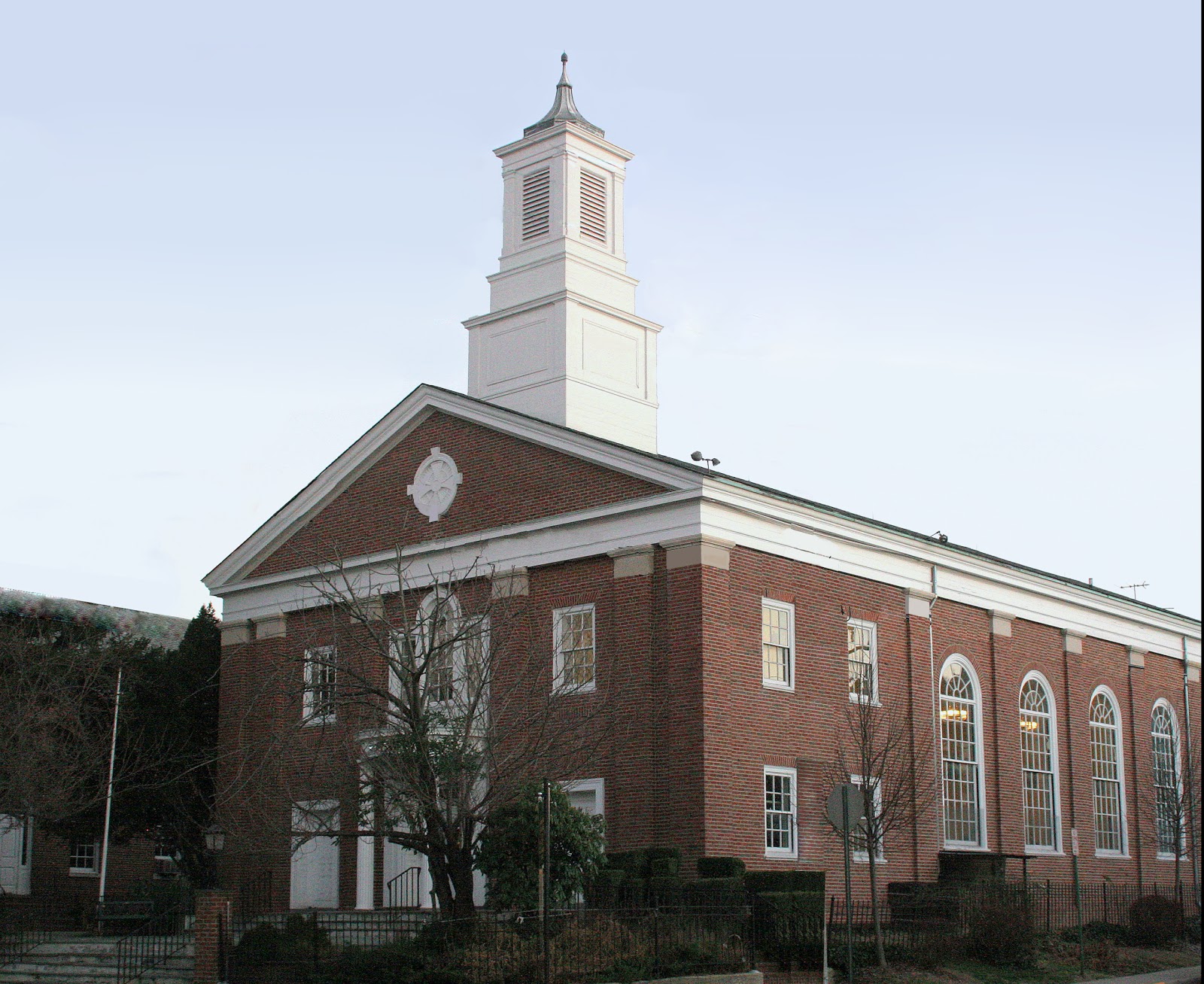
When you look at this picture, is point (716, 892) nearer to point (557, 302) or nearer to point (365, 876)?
point (365, 876)

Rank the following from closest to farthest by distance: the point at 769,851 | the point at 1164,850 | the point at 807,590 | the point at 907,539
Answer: the point at 769,851, the point at 807,590, the point at 907,539, the point at 1164,850

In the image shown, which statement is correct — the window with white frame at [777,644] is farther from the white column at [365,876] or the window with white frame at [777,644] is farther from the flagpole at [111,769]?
the flagpole at [111,769]

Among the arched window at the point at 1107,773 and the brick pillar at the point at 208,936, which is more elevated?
the arched window at the point at 1107,773

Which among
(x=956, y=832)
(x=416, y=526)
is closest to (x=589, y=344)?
(x=416, y=526)

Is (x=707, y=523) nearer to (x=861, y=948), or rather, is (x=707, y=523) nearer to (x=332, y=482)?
(x=861, y=948)

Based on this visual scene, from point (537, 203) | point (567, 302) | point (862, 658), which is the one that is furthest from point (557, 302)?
point (862, 658)

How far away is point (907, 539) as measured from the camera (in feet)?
120

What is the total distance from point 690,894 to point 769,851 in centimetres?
473

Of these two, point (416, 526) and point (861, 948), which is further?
point (416, 526)

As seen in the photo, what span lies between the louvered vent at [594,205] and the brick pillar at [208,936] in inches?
732

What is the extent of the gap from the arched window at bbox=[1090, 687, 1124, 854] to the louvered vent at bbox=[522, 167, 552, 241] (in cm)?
1884

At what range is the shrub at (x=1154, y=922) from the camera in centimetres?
3378

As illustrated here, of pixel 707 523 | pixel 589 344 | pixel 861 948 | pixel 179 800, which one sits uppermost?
pixel 589 344

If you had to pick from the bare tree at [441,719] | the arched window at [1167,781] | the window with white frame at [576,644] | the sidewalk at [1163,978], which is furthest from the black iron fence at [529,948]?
the arched window at [1167,781]
